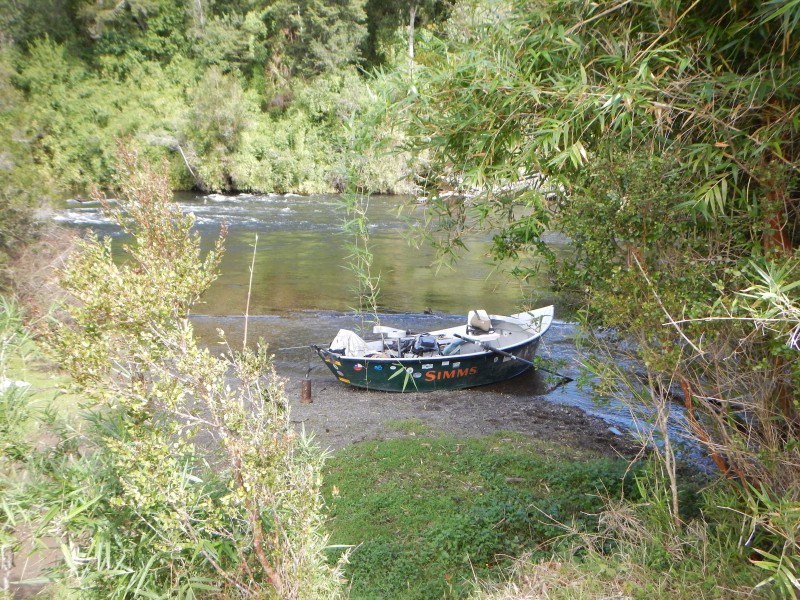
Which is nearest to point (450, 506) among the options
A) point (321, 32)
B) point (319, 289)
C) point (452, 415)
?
point (452, 415)

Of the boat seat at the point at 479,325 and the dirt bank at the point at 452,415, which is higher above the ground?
the boat seat at the point at 479,325

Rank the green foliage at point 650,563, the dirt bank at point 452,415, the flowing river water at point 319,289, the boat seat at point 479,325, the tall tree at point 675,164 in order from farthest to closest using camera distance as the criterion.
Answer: the flowing river water at point 319,289
the boat seat at point 479,325
the dirt bank at point 452,415
the green foliage at point 650,563
the tall tree at point 675,164

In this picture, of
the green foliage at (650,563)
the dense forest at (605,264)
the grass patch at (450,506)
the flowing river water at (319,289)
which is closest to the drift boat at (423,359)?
the flowing river water at (319,289)

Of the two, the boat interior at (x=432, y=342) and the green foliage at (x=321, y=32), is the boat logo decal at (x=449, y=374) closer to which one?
the boat interior at (x=432, y=342)

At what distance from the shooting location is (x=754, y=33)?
365cm

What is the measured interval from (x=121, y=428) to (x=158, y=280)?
31.9 inches

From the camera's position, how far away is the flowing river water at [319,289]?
42.3ft

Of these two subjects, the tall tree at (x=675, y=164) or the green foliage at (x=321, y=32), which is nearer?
the tall tree at (x=675, y=164)

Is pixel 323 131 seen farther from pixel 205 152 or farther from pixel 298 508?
pixel 298 508

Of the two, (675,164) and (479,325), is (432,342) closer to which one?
(479,325)

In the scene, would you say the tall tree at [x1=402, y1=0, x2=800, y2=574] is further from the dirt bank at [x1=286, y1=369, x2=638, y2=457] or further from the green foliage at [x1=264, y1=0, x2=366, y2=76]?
the green foliage at [x1=264, y1=0, x2=366, y2=76]

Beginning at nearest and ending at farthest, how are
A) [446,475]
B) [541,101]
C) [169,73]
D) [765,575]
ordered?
[765,575] → [541,101] → [446,475] → [169,73]

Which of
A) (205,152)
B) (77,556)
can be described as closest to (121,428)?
(77,556)

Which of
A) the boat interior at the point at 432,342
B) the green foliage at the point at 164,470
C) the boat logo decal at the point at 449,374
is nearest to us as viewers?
the green foliage at the point at 164,470
